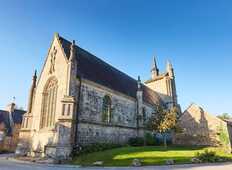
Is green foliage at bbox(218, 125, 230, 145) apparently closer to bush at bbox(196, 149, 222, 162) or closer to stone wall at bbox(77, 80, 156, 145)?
bush at bbox(196, 149, 222, 162)

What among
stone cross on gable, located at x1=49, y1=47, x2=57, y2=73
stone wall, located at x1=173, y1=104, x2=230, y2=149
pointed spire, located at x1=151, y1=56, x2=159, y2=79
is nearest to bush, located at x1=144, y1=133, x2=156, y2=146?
stone wall, located at x1=173, y1=104, x2=230, y2=149

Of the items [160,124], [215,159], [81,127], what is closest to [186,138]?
[160,124]

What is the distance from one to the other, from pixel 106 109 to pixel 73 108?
591 centimetres

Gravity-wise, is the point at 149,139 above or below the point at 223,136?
below

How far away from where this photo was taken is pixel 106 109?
2288 centimetres

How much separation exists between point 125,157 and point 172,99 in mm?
27342

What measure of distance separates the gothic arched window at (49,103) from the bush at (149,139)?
41.9 feet

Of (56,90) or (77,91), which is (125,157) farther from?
(56,90)

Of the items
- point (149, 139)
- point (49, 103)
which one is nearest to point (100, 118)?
point (49, 103)

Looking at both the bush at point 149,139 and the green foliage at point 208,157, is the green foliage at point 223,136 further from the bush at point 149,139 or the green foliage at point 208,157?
the green foliage at point 208,157

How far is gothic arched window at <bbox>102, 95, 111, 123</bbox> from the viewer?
22.3 meters

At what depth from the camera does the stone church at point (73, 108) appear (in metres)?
17.7

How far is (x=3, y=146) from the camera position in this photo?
1384 inches

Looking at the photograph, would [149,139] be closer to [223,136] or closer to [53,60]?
[223,136]
